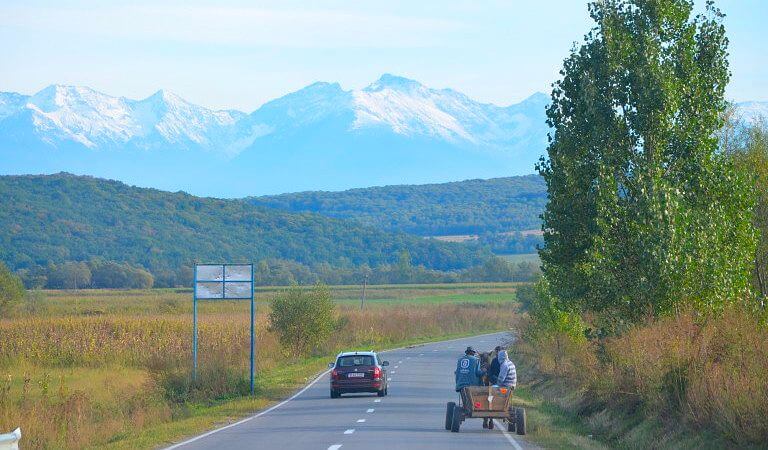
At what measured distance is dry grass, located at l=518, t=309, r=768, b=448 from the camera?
16672mm

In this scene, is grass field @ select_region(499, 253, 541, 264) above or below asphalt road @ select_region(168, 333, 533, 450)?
above

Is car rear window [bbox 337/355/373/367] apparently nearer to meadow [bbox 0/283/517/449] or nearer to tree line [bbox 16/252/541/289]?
meadow [bbox 0/283/517/449]

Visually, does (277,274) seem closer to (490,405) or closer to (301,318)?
(301,318)

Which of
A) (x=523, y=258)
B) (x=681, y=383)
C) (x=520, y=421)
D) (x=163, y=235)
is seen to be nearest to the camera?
(x=681, y=383)

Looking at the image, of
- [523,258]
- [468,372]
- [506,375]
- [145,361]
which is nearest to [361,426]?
[468,372]

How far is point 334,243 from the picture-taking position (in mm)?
175750

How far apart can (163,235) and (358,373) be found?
123 metres

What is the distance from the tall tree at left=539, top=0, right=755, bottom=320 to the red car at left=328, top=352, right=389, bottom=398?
709 cm

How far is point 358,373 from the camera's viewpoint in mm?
34562

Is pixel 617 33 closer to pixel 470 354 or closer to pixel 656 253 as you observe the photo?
pixel 656 253

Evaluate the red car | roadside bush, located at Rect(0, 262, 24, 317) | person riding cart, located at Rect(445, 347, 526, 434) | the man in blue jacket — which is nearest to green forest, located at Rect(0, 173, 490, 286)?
roadside bush, located at Rect(0, 262, 24, 317)

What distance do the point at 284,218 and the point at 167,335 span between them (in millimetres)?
123121

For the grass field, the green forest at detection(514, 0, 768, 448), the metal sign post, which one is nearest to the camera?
the green forest at detection(514, 0, 768, 448)

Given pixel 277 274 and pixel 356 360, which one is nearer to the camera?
pixel 356 360
